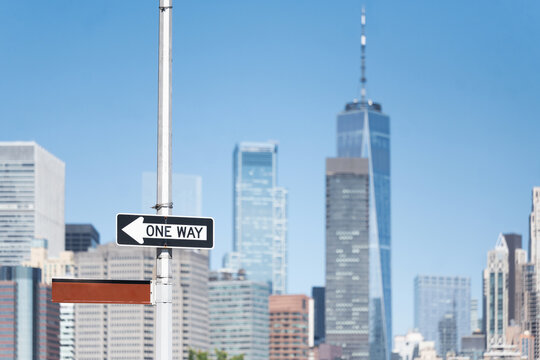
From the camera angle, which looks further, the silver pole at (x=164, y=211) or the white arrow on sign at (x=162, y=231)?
the silver pole at (x=164, y=211)

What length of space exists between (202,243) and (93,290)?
165 centimetres

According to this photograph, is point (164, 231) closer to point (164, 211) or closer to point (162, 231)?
point (162, 231)

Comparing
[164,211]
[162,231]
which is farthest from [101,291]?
[164,211]

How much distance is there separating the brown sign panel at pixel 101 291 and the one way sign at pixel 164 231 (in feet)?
2.20

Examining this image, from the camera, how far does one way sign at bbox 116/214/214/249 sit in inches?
749

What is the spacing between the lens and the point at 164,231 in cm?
1922

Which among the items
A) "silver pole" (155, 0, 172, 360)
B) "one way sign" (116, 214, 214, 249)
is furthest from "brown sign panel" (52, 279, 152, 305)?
"one way sign" (116, 214, 214, 249)

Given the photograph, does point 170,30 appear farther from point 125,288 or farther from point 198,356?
point 198,356

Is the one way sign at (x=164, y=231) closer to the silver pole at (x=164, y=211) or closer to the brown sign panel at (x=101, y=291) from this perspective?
the silver pole at (x=164, y=211)

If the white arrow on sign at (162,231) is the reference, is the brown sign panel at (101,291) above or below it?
below

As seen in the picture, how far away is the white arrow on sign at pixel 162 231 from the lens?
19.1 metres

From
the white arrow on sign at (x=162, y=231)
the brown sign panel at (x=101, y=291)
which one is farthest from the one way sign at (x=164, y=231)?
the brown sign panel at (x=101, y=291)

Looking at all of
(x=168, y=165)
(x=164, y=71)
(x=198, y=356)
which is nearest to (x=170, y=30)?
(x=164, y=71)

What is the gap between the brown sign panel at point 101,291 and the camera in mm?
19378
